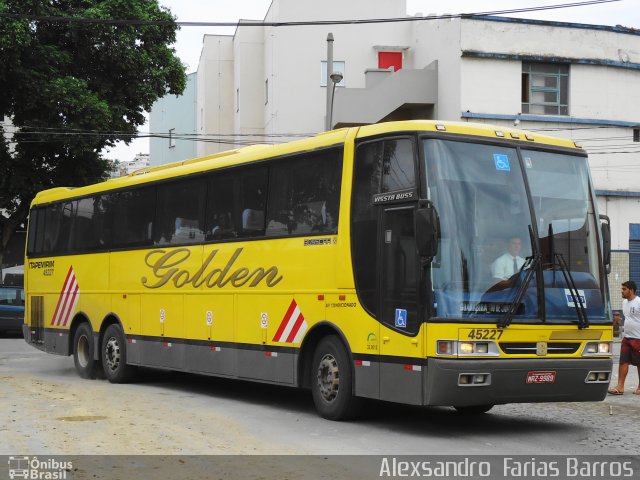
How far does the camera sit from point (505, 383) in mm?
10398

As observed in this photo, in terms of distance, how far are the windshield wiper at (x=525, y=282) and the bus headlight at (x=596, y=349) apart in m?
1.16

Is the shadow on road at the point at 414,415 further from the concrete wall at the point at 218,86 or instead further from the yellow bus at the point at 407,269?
the concrete wall at the point at 218,86

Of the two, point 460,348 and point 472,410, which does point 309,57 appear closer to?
point 472,410

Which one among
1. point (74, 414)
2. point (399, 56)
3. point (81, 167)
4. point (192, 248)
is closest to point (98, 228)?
point (192, 248)

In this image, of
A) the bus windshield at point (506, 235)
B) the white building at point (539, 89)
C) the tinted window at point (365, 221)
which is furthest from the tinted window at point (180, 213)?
the white building at point (539, 89)

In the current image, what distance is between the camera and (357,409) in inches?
456

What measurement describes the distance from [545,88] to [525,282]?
25.7m

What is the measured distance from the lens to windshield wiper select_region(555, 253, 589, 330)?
1105cm

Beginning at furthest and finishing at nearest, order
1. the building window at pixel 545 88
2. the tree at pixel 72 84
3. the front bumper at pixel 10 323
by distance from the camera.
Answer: the building window at pixel 545 88, the tree at pixel 72 84, the front bumper at pixel 10 323

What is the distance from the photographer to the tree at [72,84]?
32062 mm

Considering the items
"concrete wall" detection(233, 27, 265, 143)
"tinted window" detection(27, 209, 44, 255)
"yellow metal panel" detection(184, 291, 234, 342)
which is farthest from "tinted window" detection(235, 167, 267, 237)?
"concrete wall" detection(233, 27, 265, 143)

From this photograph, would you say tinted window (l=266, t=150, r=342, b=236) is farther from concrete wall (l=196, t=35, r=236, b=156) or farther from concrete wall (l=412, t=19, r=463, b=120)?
concrete wall (l=196, t=35, r=236, b=156)

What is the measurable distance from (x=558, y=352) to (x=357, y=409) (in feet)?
7.86

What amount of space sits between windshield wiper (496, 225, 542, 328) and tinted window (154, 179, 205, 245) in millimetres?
5817
